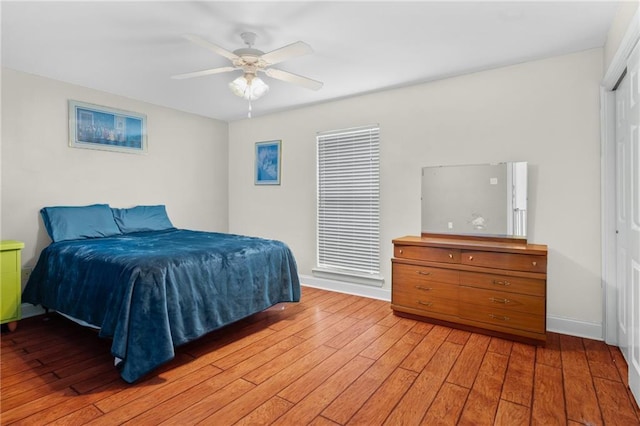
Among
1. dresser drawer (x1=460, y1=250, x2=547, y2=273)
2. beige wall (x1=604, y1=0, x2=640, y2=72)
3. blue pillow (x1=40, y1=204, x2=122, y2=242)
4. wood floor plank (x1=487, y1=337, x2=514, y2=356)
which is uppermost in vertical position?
beige wall (x1=604, y1=0, x2=640, y2=72)

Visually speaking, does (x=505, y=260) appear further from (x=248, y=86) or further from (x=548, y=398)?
(x=248, y=86)

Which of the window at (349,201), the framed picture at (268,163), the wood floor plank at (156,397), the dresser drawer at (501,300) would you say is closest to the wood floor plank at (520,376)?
the dresser drawer at (501,300)

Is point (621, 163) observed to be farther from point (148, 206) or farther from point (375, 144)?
point (148, 206)

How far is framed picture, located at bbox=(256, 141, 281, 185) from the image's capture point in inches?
195

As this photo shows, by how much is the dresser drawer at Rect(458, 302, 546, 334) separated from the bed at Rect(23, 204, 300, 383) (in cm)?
165

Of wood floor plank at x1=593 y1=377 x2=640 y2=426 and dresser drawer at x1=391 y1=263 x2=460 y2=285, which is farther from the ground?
dresser drawer at x1=391 y1=263 x2=460 y2=285

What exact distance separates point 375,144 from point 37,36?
3.26 meters

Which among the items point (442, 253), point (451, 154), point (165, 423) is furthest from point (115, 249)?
point (451, 154)

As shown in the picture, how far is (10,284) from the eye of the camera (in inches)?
117

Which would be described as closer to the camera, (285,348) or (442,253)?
(285,348)

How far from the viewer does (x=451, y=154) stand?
3541mm

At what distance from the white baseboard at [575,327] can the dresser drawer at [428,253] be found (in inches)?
39.0

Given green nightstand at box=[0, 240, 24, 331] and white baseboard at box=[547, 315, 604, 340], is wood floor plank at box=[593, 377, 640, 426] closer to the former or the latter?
white baseboard at box=[547, 315, 604, 340]

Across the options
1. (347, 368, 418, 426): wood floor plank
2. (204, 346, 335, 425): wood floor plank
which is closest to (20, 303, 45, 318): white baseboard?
(204, 346, 335, 425): wood floor plank
